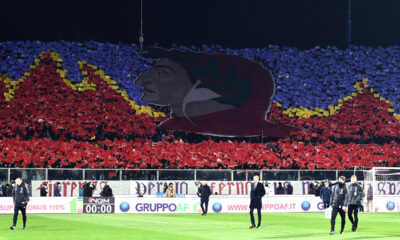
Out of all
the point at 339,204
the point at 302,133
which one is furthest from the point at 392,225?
the point at 302,133

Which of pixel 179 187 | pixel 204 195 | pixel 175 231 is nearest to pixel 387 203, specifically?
pixel 204 195

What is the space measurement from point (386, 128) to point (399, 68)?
256 inches

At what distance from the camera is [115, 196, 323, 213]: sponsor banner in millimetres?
40844

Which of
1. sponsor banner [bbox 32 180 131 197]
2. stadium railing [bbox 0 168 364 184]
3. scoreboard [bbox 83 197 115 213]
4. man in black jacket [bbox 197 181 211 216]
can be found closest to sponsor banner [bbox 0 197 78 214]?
scoreboard [bbox 83 197 115 213]

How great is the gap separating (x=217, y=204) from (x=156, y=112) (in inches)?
756

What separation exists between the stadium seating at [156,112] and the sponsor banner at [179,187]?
6.92 meters

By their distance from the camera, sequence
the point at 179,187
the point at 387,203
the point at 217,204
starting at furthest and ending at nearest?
the point at 179,187 < the point at 387,203 < the point at 217,204

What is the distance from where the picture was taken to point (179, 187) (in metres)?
47.0

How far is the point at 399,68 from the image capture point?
215 feet

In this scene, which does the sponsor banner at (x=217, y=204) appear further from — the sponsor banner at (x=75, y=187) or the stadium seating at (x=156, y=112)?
the stadium seating at (x=156, y=112)

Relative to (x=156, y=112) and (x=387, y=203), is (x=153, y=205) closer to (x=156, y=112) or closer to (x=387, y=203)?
(x=387, y=203)

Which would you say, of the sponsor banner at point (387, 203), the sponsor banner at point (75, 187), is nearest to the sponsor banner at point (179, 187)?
the sponsor banner at point (75, 187)

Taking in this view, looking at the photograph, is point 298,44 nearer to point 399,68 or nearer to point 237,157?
point 399,68

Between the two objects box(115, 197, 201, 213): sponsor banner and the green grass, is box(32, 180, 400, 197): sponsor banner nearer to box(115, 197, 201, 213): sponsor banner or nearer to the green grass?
box(115, 197, 201, 213): sponsor banner
